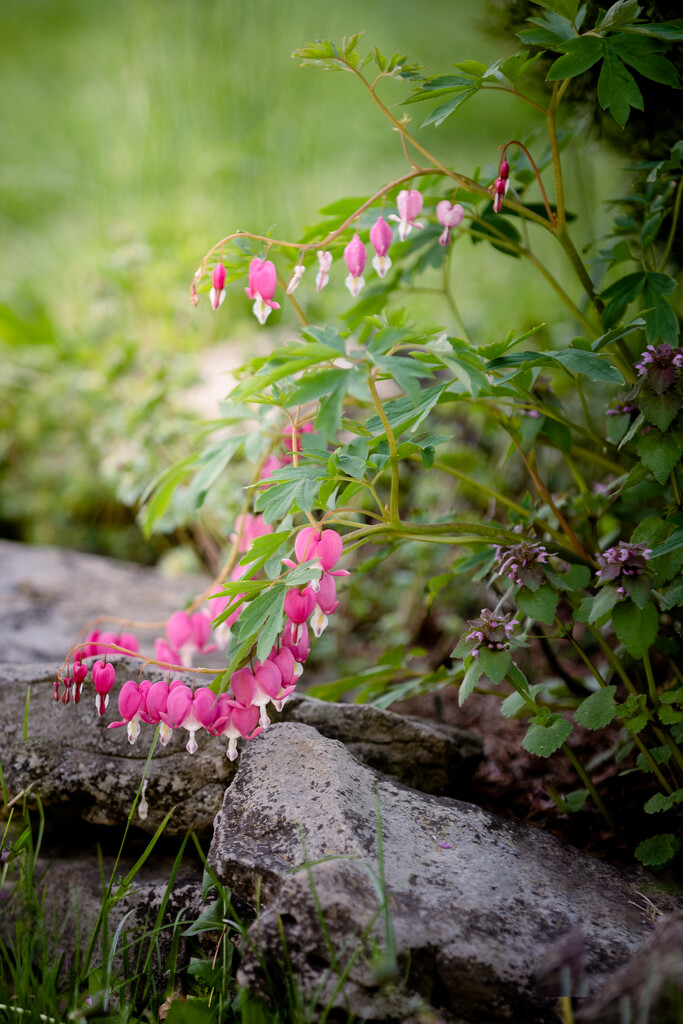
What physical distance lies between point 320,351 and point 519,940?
87cm

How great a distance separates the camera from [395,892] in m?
1.05

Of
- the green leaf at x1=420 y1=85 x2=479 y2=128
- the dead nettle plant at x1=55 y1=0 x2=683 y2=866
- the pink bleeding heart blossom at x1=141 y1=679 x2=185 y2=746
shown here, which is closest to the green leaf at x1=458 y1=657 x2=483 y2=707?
the dead nettle plant at x1=55 y1=0 x2=683 y2=866

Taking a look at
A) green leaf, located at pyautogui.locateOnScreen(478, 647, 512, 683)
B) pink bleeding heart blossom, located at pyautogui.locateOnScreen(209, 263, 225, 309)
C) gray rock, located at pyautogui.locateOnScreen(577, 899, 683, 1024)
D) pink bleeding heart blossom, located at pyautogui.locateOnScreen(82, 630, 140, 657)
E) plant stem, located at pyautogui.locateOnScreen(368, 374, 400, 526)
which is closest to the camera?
gray rock, located at pyautogui.locateOnScreen(577, 899, 683, 1024)

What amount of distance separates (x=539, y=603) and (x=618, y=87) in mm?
858

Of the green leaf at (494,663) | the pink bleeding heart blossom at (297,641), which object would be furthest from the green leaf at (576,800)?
the pink bleeding heart blossom at (297,641)

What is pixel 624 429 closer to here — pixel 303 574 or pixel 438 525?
pixel 438 525

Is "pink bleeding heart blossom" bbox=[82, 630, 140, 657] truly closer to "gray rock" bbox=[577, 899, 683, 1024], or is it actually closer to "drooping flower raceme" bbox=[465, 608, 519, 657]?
"drooping flower raceme" bbox=[465, 608, 519, 657]

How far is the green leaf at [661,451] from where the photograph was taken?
1.17 metres

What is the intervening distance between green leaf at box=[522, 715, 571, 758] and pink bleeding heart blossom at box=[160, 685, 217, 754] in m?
0.53

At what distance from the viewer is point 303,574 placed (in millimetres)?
1055

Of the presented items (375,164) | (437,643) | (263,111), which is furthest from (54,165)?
(437,643)

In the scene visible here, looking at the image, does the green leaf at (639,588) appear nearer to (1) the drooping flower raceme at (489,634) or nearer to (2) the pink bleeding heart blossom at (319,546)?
(1) the drooping flower raceme at (489,634)

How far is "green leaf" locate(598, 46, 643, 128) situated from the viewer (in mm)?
1167

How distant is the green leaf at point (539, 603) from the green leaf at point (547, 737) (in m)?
0.19
